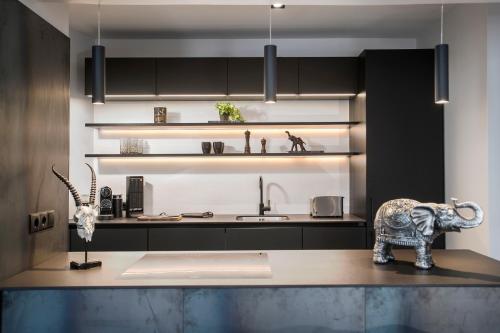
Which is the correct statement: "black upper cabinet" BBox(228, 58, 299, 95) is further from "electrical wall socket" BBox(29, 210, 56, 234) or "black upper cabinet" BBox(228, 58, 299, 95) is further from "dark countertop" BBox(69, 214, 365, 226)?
"electrical wall socket" BBox(29, 210, 56, 234)

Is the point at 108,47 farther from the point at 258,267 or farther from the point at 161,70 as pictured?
the point at 258,267

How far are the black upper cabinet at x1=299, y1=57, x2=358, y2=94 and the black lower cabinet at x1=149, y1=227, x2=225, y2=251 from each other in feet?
5.37

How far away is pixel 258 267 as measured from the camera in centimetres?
203

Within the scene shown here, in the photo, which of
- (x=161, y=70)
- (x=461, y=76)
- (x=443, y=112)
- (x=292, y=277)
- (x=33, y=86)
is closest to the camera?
(x=292, y=277)

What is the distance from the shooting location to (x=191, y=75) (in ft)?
14.1

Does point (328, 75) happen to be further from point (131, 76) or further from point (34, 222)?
point (34, 222)

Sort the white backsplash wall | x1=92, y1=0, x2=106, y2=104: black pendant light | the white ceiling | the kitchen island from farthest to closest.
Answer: the white backsplash wall → the white ceiling → x1=92, y1=0, x2=106, y2=104: black pendant light → the kitchen island

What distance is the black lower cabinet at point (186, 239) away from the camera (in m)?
3.94

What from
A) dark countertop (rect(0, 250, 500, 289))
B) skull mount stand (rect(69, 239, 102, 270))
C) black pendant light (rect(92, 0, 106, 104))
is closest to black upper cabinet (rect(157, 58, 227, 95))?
black pendant light (rect(92, 0, 106, 104))

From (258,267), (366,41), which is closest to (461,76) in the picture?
(366,41)

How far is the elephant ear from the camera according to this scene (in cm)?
196

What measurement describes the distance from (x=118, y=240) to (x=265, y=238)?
1320 millimetres

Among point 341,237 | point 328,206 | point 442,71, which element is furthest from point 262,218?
point 442,71

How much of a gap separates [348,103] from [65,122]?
2988 millimetres
